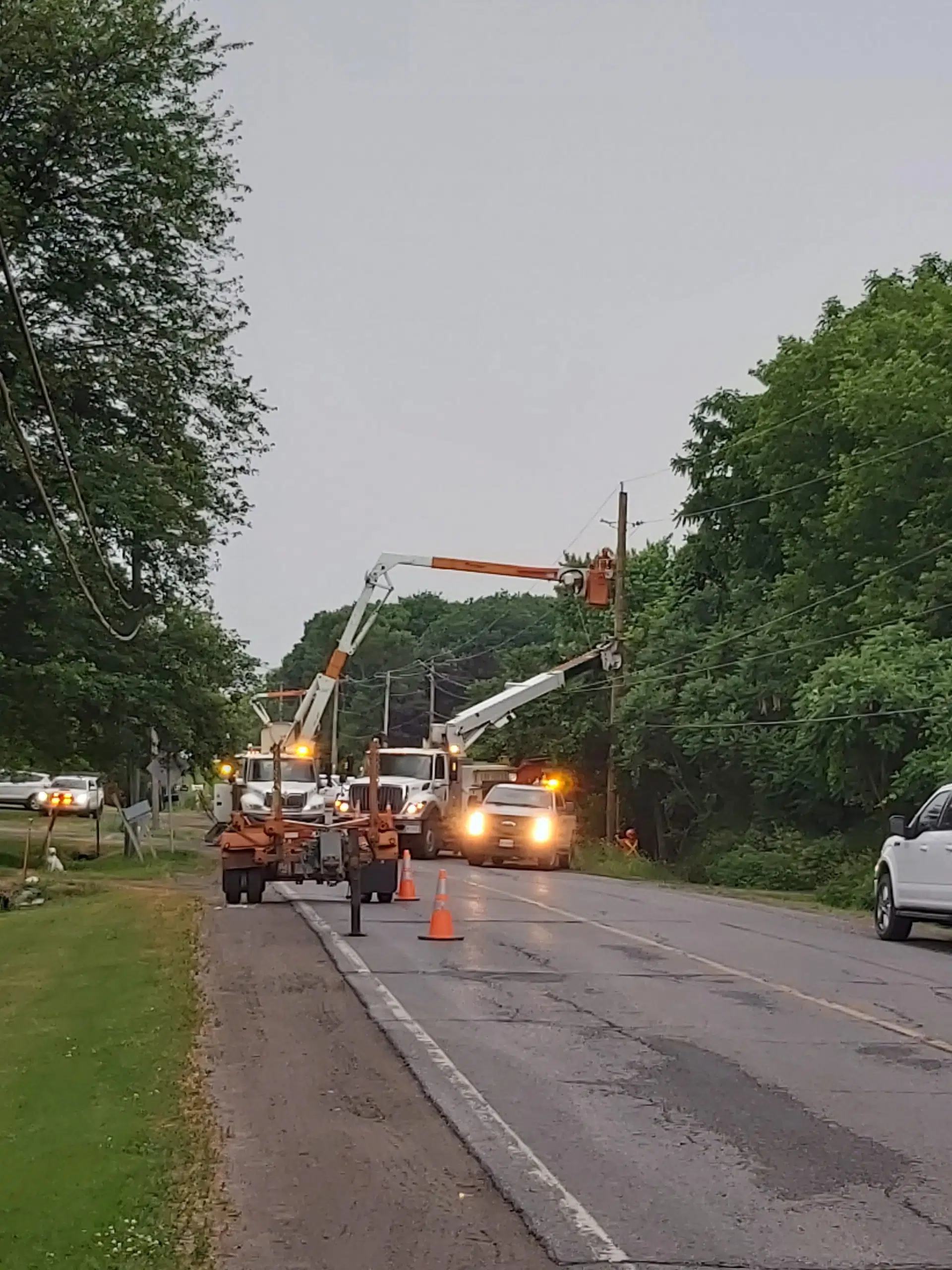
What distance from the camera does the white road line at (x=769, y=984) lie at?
43.0 feet

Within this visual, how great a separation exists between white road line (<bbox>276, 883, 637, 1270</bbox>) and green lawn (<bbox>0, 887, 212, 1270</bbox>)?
155 centimetres

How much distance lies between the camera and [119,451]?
34625 millimetres

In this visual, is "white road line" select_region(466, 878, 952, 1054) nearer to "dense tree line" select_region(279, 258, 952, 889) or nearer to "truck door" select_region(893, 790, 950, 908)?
"truck door" select_region(893, 790, 950, 908)

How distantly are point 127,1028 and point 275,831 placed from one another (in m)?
11.6

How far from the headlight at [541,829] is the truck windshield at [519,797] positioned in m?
0.43

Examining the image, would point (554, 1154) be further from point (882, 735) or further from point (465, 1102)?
point (882, 735)

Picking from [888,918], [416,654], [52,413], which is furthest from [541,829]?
[416,654]

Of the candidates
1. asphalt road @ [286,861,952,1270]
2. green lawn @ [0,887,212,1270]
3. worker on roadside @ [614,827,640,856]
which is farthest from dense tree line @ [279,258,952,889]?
green lawn @ [0,887,212,1270]

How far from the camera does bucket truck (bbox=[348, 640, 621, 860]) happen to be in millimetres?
39656

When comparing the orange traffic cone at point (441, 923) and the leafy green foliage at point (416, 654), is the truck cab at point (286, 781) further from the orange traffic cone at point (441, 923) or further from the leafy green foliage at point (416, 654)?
the leafy green foliage at point (416, 654)

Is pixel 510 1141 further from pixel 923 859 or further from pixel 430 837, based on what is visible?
pixel 430 837

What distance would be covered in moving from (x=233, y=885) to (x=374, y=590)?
19642mm

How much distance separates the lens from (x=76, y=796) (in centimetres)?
5872

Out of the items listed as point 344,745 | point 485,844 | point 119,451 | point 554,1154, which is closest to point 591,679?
point 485,844
